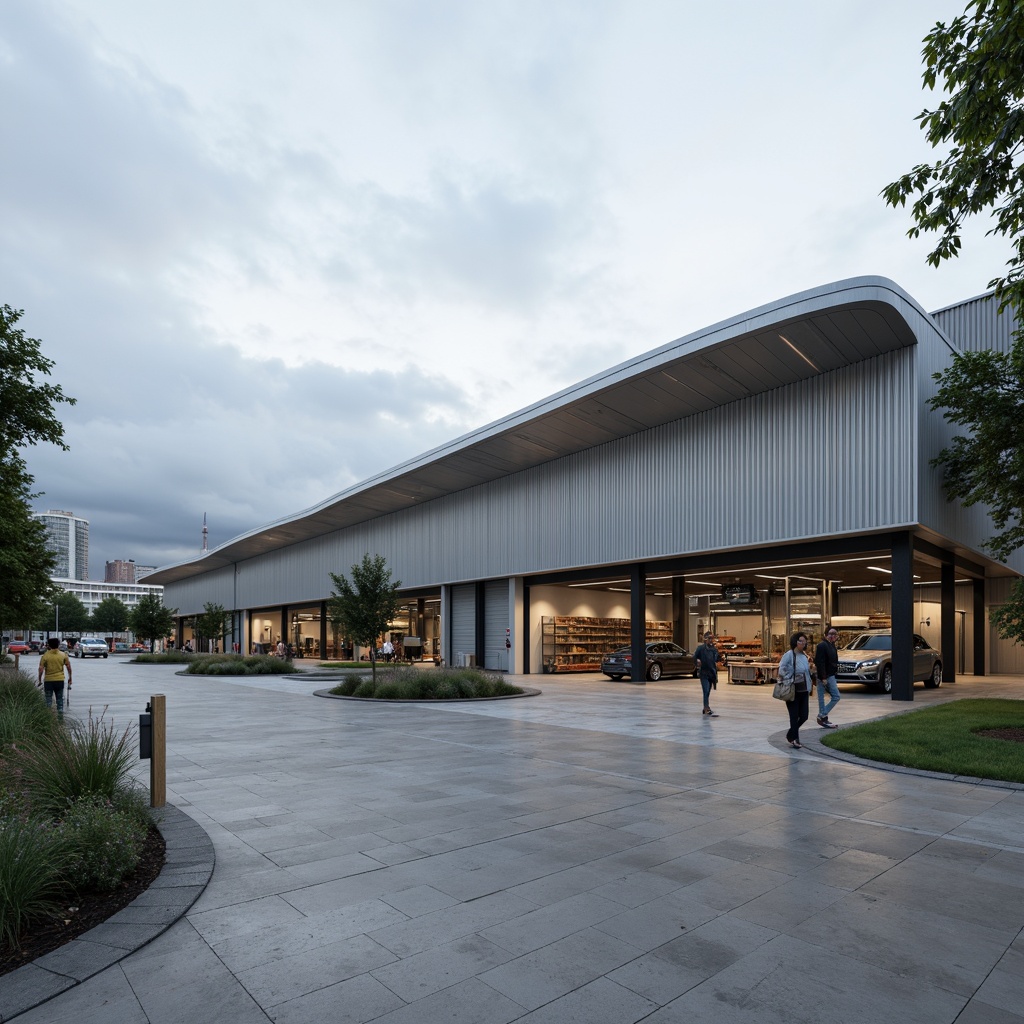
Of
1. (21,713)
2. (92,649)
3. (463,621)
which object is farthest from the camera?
(92,649)

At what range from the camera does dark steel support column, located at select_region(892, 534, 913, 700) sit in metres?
18.9

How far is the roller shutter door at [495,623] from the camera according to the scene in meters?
33.1

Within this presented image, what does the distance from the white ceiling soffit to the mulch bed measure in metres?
18.0

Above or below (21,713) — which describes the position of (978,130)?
above

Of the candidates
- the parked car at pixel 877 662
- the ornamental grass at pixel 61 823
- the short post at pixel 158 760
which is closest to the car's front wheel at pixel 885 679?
the parked car at pixel 877 662

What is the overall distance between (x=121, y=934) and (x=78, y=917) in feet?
1.55

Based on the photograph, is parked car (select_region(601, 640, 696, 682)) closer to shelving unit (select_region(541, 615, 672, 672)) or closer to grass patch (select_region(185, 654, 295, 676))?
shelving unit (select_region(541, 615, 672, 672))

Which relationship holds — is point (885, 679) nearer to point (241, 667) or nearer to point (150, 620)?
point (241, 667)

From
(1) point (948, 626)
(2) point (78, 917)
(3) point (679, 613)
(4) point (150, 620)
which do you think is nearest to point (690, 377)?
(1) point (948, 626)

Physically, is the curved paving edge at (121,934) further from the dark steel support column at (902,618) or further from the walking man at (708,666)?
the dark steel support column at (902,618)

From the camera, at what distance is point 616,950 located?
4.08 m

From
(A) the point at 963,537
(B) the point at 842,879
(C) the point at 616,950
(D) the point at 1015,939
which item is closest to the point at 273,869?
(C) the point at 616,950

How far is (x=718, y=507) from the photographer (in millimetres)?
23703

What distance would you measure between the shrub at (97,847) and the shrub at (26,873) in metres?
0.09
